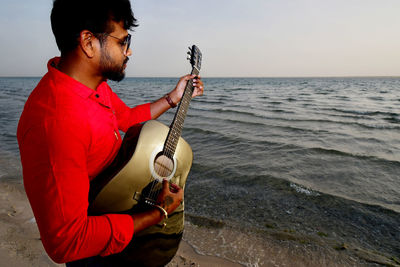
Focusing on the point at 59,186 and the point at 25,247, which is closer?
the point at 59,186

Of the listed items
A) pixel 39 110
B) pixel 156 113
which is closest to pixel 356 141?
pixel 156 113

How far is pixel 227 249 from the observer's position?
3.28 meters

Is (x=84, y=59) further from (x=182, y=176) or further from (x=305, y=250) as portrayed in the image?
(x=305, y=250)

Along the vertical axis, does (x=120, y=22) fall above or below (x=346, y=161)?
above

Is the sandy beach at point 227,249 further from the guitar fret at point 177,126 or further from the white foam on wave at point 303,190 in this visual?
the guitar fret at point 177,126

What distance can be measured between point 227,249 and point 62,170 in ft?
9.16

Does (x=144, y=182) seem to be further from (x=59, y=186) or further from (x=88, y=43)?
(x=88, y=43)

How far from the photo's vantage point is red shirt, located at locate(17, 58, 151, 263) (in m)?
1.06

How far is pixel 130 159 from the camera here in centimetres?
167

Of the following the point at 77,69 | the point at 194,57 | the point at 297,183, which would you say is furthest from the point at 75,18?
the point at 297,183

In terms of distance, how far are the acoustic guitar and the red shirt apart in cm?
29

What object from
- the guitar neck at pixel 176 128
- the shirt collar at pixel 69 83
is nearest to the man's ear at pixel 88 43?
the shirt collar at pixel 69 83

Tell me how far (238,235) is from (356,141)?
7302 millimetres

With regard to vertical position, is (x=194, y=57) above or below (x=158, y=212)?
above
